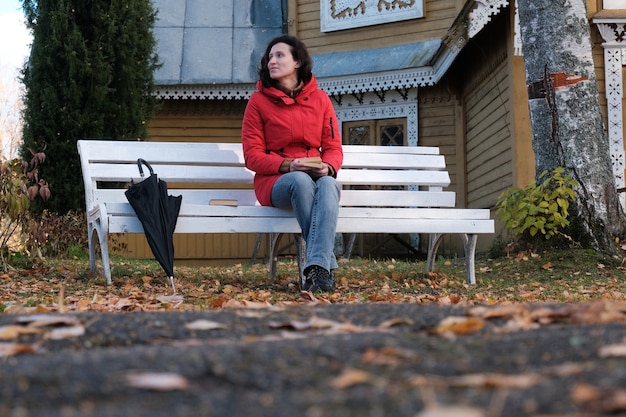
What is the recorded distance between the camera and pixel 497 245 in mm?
8070

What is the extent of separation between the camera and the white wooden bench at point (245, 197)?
17.9 ft

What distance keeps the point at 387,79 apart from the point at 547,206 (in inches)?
243

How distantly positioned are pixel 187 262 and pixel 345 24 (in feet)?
15.3

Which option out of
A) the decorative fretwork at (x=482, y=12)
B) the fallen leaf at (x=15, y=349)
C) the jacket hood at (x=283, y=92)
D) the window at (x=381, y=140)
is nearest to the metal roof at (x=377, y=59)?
the window at (x=381, y=140)

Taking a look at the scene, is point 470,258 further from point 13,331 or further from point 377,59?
point 377,59

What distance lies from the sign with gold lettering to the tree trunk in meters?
6.24

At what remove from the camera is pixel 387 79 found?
1281cm

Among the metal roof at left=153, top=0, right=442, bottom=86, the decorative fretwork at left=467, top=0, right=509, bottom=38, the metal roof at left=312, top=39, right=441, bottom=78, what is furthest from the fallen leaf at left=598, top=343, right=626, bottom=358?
the metal roof at left=153, top=0, right=442, bottom=86

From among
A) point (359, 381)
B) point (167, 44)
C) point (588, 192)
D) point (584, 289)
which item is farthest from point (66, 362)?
point (167, 44)

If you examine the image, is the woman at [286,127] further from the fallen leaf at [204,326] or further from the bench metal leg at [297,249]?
the fallen leaf at [204,326]

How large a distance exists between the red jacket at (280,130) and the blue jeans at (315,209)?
265 mm

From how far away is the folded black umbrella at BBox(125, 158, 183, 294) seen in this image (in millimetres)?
5164

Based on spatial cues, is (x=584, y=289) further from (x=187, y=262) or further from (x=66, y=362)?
(x=187, y=262)

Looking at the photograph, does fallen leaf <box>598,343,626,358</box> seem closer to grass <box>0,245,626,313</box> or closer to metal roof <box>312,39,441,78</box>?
grass <box>0,245,626,313</box>
